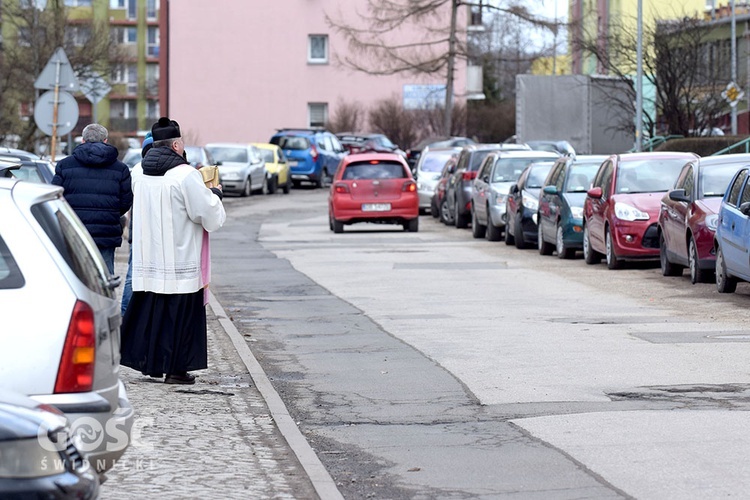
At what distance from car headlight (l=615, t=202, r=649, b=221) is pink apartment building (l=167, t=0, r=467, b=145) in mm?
50697

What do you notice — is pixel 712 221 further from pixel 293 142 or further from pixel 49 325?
pixel 293 142

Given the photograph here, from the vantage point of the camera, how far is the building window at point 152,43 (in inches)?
4316

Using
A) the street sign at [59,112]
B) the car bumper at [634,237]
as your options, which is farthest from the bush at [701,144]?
the street sign at [59,112]

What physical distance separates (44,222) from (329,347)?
7.07m

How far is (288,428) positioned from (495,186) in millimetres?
21025

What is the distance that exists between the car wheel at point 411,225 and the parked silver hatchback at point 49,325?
2578 cm

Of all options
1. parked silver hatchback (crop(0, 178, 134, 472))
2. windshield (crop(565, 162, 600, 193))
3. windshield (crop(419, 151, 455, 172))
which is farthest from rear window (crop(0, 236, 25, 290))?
windshield (crop(419, 151, 455, 172))

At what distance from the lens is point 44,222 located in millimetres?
6145

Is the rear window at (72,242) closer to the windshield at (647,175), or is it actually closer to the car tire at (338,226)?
the windshield at (647,175)

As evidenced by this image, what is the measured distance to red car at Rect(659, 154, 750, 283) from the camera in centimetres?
1803

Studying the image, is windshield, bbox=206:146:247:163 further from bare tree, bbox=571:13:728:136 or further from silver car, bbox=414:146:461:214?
bare tree, bbox=571:13:728:136

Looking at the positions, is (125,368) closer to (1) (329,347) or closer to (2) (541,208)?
(1) (329,347)

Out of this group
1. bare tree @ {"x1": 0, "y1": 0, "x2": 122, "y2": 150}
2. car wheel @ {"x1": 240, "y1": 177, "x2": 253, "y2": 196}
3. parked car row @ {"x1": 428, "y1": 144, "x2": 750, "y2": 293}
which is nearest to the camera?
parked car row @ {"x1": 428, "y1": 144, "x2": 750, "y2": 293}

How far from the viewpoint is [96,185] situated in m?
12.2
